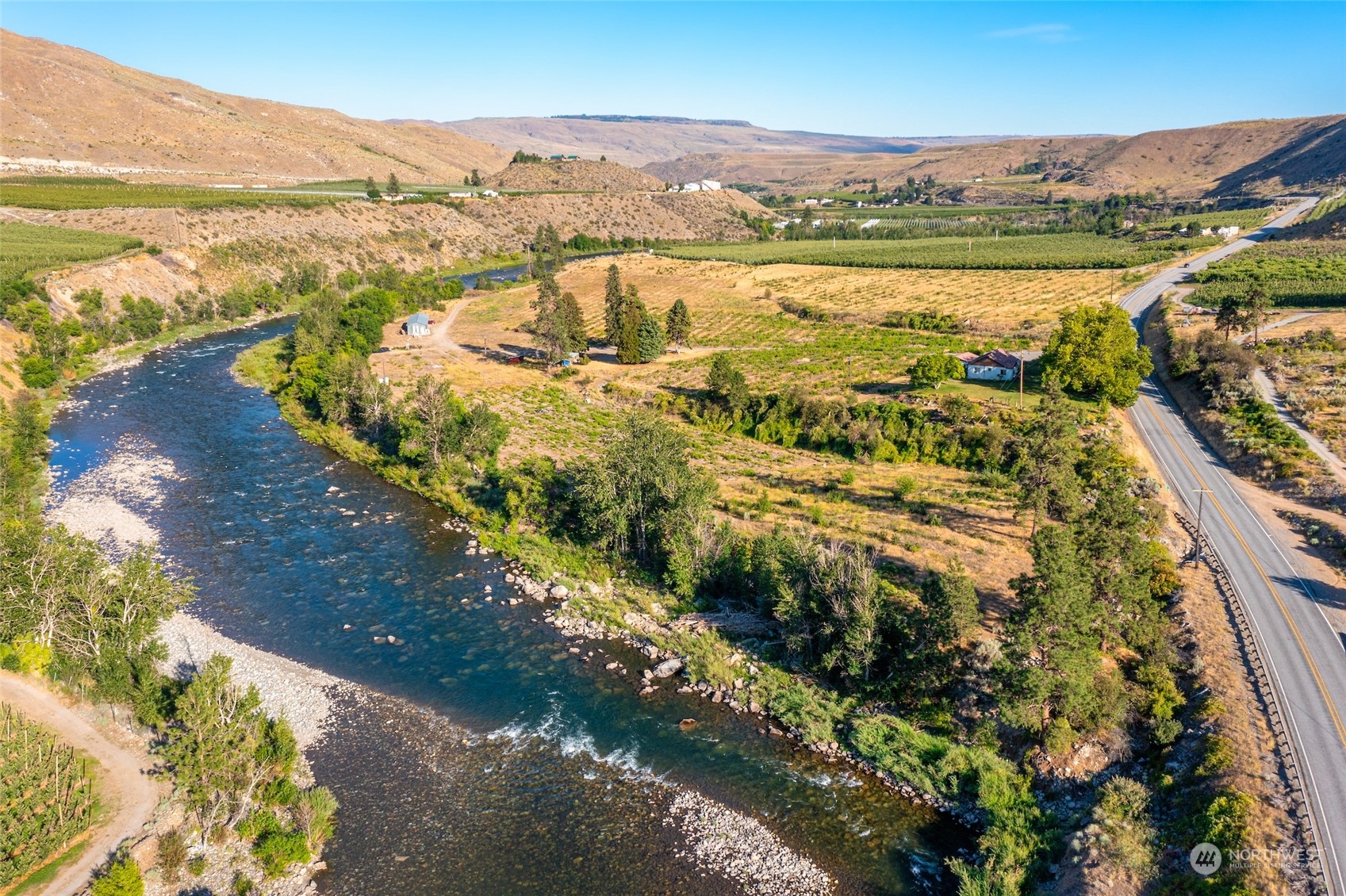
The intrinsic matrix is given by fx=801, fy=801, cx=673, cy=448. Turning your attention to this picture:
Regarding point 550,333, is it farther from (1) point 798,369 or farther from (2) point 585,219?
(2) point 585,219

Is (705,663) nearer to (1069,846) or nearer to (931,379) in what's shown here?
(1069,846)

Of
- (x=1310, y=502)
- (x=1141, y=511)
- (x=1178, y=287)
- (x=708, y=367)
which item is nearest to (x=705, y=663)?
(x=1141, y=511)

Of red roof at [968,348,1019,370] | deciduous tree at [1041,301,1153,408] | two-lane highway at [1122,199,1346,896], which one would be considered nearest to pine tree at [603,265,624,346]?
red roof at [968,348,1019,370]

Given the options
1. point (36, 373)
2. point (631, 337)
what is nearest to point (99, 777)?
point (36, 373)

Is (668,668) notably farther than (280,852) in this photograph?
Yes
